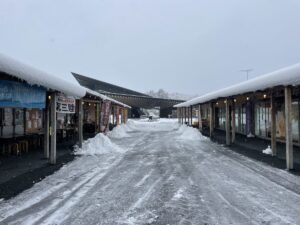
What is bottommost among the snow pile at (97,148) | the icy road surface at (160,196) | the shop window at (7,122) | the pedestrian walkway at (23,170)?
the icy road surface at (160,196)

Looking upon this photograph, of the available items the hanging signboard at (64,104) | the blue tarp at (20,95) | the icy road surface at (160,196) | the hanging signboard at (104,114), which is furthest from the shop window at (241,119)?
the blue tarp at (20,95)

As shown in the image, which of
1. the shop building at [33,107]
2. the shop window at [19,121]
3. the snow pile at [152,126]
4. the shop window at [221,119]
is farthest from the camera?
the snow pile at [152,126]

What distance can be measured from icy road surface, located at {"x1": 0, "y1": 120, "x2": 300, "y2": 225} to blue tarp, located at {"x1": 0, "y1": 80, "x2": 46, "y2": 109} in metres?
2.10

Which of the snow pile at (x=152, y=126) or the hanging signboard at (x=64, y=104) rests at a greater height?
the hanging signboard at (x=64, y=104)

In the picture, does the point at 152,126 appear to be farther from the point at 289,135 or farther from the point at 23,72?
the point at 23,72

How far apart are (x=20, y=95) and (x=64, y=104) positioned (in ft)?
15.1

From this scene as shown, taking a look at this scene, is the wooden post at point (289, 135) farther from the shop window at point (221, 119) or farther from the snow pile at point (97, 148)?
the shop window at point (221, 119)

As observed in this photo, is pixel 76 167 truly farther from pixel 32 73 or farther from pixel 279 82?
pixel 279 82

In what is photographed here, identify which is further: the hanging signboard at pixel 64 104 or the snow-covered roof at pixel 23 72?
the hanging signboard at pixel 64 104

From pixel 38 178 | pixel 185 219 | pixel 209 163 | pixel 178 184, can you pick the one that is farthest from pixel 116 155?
pixel 185 219

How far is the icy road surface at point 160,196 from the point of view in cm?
547

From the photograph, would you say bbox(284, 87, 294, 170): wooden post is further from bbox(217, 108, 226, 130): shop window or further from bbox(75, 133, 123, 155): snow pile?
bbox(217, 108, 226, 130): shop window

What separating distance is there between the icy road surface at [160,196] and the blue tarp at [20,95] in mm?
2099

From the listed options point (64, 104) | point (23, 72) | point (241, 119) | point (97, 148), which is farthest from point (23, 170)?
point (241, 119)
